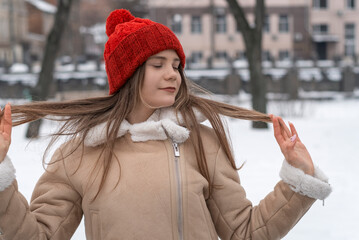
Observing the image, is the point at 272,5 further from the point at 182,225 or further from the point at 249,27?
the point at 182,225

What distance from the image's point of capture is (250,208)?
1932mm

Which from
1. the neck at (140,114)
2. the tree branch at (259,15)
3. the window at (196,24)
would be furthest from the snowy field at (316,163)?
the window at (196,24)

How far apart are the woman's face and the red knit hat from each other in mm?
34

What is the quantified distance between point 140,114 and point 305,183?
74 centimetres

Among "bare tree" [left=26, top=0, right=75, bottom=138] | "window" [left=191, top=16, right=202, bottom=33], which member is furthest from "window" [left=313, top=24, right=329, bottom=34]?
"bare tree" [left=26, top=0, right=75, bottom=138]

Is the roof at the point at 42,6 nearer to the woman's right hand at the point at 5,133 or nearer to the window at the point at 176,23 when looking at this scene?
the window at the point at 176,23

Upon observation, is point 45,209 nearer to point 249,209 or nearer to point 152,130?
point 152,130

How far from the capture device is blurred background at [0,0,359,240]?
232 inches

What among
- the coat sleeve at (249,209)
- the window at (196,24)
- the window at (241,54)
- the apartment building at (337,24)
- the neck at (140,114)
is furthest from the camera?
the window at (196,24)

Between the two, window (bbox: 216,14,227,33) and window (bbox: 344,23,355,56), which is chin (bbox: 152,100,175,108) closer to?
window (bbox: 216,14,227,33)

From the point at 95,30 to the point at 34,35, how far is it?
707 cm

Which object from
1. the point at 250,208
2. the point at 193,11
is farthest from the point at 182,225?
the point at 193,11

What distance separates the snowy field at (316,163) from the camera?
4090 millimetres

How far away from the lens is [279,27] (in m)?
34.1
